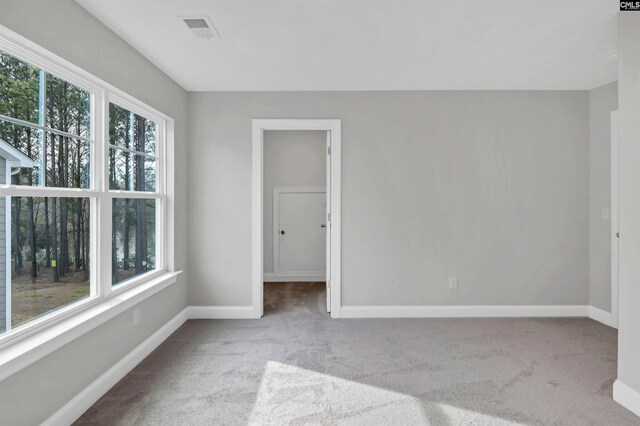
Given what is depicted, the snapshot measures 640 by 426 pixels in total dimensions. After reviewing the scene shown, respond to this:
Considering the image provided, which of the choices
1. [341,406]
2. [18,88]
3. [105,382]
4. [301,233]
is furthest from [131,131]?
[301,233]

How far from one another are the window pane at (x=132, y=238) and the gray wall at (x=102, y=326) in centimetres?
31

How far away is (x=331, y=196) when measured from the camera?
3.71m

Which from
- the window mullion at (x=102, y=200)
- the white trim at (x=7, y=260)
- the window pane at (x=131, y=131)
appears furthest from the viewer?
the window pane at (x=131, y=131)

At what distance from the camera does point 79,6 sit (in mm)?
2090

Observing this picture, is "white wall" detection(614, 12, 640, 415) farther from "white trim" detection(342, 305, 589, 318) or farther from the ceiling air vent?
the ceiling air vent

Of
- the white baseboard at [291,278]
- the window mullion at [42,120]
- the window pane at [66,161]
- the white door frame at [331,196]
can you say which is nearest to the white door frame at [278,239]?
the white baseboard at [291,278]

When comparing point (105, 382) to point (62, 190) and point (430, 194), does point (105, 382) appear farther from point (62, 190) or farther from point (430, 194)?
point (430, 194)

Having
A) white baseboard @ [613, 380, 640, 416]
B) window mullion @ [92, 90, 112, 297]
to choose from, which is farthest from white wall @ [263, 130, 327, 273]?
white baseboard @ [613, 380, 640, 416]

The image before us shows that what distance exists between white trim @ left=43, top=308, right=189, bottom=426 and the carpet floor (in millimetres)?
50

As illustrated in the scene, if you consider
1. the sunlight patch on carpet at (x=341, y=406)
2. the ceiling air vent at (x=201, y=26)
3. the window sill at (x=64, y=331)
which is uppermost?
the ceiling air vent at (x=201, y=26)

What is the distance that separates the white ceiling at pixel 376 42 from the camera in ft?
6.98

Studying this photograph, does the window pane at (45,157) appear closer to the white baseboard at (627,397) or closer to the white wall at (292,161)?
the white wall at (292,161)

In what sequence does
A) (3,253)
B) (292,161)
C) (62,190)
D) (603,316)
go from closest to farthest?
(3,253) → (62,190) → (603,316) → (292,161)

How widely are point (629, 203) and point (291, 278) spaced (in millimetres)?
4312
